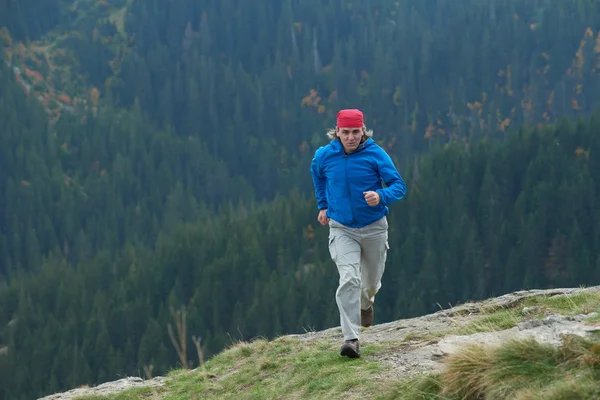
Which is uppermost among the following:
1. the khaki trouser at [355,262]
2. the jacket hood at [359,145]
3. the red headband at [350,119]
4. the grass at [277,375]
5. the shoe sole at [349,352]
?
the red headband at [350,119]

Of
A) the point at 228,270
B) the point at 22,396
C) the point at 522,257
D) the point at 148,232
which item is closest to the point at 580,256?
the point at 522,257

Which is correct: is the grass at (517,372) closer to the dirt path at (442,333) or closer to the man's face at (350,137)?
the dirt path at (442,333)

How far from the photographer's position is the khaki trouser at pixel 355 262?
12.2 m

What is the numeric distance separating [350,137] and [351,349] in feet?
7.63

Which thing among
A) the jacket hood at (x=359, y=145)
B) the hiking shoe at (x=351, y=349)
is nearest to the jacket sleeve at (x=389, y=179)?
the jacket hood at (x=359, y=145)

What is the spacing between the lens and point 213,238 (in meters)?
147

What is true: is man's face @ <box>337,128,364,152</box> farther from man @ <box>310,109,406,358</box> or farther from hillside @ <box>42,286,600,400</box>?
hillside @ <box>42,286,600,400</box>

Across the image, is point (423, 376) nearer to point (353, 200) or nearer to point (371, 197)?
point (371, 197)

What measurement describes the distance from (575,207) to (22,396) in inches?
2534

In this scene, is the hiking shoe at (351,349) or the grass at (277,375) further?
the hiking shoe at (351,349)

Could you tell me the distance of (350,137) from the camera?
40.6 ft

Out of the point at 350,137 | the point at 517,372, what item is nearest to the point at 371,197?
the point at 350,137

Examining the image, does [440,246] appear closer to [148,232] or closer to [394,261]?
[394,261]

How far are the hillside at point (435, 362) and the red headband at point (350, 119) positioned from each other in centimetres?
250
